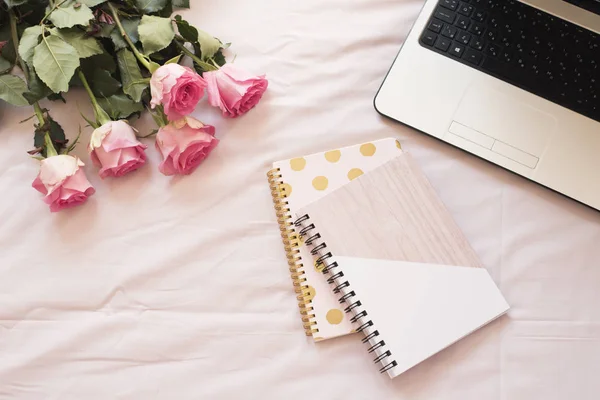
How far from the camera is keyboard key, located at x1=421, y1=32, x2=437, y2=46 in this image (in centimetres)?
72

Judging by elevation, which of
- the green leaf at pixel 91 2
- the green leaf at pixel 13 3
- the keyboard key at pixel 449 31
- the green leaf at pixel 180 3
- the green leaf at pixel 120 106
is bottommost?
the green leaf at pixel 120 106

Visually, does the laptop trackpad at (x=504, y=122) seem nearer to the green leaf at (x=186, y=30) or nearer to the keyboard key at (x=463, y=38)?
the keyboard key at (x=463, y=38)

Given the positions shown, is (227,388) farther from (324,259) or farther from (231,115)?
(231,115)

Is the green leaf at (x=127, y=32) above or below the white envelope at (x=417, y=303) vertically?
above

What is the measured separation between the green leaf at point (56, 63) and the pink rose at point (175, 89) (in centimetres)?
9

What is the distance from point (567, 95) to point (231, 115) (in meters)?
0.40

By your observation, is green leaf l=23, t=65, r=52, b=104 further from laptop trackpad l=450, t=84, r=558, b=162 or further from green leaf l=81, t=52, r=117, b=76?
laptop trackpad l=450, t=84, r=558, b=162

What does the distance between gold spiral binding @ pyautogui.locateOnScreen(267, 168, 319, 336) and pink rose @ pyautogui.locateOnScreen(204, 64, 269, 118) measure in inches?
3.6

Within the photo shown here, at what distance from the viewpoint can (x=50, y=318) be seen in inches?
26.1

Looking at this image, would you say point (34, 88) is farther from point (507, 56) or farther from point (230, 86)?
point (507, 56)

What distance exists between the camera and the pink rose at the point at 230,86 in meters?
0.68

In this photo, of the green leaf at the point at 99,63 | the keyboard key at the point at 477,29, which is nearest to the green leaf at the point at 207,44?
the green leaf at the point at 99,63

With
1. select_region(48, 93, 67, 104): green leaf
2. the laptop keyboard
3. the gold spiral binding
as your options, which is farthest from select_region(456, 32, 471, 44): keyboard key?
select_region(48, 93, 67, 104): green leaf

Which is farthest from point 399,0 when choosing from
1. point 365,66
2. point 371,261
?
point 371,261
